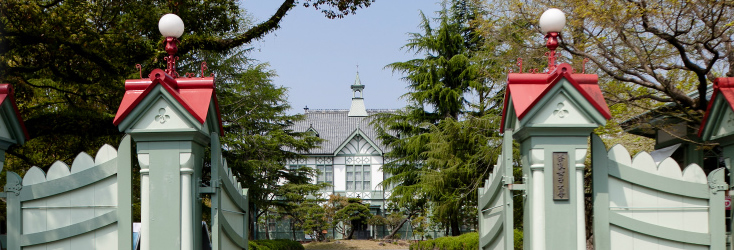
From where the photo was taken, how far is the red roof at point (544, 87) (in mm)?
5754

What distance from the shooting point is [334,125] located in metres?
49.1

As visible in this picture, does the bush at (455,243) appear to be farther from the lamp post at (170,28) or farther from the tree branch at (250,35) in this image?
the lamp post at (170,28)

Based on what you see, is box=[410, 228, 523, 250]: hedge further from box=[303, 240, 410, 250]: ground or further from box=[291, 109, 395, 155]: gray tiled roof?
box=[291, 109, 395, 155]: gray tiled roof

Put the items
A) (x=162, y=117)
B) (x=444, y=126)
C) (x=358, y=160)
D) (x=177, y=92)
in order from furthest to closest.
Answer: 1. (x=358, y=160)
2. (x=444, y=126)
3. (x=177, y=92)
4. (x=162, y=117)

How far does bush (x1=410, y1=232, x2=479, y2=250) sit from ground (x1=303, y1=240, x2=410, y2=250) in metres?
8.55

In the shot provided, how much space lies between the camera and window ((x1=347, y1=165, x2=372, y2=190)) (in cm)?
4462

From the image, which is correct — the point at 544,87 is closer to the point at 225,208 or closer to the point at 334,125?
the point at 225,208

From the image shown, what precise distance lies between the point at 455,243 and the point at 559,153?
55.0 feet

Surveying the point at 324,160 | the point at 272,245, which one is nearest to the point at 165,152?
the point at 272,245

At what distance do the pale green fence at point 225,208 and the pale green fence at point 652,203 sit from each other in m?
3.07

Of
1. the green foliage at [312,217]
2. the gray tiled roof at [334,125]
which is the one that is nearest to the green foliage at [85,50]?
the green foliage at [312,217]

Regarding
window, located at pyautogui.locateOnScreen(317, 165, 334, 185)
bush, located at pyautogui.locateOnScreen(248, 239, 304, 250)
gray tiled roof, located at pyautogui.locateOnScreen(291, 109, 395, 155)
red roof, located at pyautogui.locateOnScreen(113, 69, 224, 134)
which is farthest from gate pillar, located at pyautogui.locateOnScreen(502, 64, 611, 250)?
gray tiled roof, located at pyautogui.locateOnScreen(291, 109, 395, 155)

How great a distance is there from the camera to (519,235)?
16.9m

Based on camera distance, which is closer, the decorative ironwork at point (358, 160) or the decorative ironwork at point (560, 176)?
the decorative ironwork at point (560, 176)
